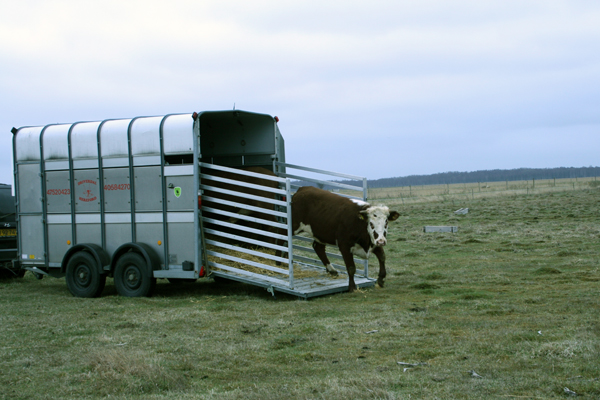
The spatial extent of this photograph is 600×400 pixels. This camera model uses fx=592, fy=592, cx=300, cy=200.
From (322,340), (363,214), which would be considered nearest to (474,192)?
(363,214)

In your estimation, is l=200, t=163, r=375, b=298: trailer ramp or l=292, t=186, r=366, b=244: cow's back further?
l=292, t=186, r=366, b=244: cow's back

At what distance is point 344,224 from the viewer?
447 inches

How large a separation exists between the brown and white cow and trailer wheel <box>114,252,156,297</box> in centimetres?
309

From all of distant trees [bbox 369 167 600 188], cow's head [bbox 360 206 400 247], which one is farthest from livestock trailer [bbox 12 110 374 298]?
distant trees [bbox 369 167 600 188]

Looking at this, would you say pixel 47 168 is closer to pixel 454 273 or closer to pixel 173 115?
pixel 173 115

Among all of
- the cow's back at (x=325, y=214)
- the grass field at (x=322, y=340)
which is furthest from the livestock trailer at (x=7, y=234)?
the cow's back at (x=325, y=214)

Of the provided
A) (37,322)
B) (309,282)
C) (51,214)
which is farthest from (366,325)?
(51,214)

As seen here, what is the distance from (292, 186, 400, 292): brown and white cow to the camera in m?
10.9

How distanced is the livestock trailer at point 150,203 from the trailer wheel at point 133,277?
0.02m

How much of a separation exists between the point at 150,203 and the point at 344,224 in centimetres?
374

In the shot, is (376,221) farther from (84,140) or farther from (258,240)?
(84,140)

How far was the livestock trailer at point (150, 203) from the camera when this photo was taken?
10891 mm

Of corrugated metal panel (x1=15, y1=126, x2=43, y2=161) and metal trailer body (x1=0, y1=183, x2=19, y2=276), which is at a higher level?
corrugated metal panel (x1=15, y1=126, x2=43, y2=161)

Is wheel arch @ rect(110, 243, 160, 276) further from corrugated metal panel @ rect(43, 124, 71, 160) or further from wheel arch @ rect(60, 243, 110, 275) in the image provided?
corrugated metal panel @ rect(43, 124, 71, 160)
